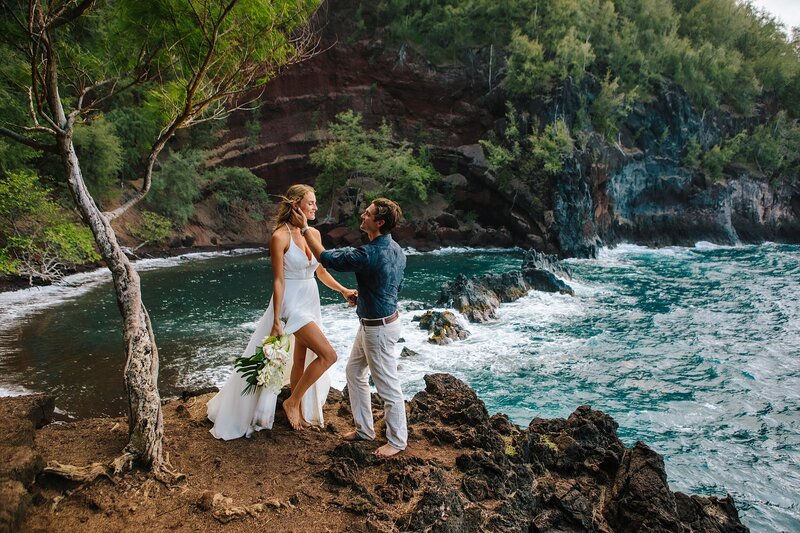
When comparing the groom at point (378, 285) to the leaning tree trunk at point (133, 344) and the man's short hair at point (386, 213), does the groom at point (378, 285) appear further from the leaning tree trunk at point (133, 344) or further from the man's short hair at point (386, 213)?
the leaning tree trunk at point (133, 344)

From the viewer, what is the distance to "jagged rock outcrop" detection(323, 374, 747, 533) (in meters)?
3.91

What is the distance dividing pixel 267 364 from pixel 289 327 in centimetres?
41

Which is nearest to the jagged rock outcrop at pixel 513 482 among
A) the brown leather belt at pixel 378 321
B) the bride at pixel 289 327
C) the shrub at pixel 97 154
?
the bride at pixel 289 327

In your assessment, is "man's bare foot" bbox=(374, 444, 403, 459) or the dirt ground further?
"man's bare foot" bbox=(374, 444, 403, 459)

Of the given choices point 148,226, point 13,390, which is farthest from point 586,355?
point 148,226

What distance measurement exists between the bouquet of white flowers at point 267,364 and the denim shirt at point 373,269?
33.1 inches

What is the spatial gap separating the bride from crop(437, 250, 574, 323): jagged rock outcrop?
420 inches

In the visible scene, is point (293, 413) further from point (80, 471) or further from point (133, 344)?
point (80, 471)

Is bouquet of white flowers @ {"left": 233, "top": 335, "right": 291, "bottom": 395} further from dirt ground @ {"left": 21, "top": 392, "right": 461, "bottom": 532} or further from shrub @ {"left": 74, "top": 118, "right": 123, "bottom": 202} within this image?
shrub @ {"left": 74, "top": 118, "right": 123, "bottom": 202}

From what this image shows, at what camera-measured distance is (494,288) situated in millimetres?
17797

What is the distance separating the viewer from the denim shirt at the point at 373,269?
13.7 feet

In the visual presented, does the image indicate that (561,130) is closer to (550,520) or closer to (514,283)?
(514,283)

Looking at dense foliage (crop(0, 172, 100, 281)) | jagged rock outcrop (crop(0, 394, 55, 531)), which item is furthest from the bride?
dense foliage (crop(0, 172, 100, 281))

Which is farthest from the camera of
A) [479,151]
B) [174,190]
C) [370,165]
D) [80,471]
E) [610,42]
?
[610,42]
